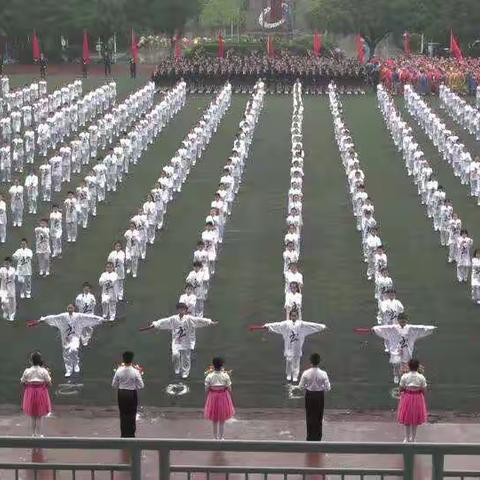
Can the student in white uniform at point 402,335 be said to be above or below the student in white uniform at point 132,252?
above

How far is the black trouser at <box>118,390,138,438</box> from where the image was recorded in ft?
51.0

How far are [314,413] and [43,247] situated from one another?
1104 centimetres

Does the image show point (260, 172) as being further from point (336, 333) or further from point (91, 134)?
point (336, 333)

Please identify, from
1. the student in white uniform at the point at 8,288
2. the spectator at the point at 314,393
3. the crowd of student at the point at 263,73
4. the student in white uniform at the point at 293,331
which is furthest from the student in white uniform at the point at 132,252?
the crowd of student at the point at 263,73

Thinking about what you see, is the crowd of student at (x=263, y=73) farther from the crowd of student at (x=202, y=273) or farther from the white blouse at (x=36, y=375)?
the white blouse at (x=36, y=375)

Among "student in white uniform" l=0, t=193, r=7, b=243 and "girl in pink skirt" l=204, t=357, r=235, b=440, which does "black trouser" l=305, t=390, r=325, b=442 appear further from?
"student in white uniform" l=0, t=193, r=7, b=243

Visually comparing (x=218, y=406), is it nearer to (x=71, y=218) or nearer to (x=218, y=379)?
(x=218, y=379)

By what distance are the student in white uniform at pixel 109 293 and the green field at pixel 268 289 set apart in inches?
9.0

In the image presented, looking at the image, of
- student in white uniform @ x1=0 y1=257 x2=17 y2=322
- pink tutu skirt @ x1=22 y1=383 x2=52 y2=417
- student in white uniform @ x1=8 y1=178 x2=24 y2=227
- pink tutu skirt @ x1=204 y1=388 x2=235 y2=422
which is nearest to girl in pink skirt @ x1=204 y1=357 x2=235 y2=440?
pink tutu skirt @ x1=204 y1=388 x2=235 y2=422

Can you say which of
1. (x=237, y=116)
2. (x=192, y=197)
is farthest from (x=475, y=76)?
(x=192, y=197)

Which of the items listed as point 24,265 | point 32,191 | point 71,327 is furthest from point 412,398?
point 32,191

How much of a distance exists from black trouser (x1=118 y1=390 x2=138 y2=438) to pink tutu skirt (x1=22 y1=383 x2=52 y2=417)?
37.6 inches

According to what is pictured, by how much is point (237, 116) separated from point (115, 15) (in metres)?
30.1

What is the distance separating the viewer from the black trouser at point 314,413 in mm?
15477
